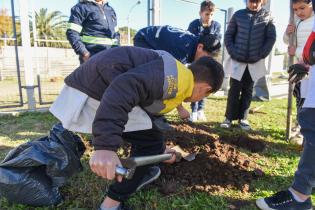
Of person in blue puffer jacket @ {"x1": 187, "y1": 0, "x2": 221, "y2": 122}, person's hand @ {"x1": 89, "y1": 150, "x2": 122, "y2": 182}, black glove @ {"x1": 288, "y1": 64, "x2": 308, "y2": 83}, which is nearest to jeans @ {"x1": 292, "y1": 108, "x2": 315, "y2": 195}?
black glove @ {"x1": 288, "y1": 64, "x2": 308, "y2": 83}

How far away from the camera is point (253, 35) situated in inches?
159

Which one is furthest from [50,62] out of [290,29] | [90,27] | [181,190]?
[181,190]

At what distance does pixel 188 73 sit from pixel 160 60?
0.57 feet

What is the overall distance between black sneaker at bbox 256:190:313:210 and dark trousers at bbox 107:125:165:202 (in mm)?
844

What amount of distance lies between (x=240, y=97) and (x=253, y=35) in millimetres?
872

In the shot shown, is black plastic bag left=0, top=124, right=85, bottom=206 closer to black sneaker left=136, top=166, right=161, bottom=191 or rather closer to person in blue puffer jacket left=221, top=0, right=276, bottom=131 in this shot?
black sneaker left=136, top=166, right=161, bottom=191

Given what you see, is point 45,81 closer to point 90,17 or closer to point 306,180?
point 90,17

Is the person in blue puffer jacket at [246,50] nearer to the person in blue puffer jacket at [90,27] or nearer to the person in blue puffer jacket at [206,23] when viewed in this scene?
the person in blue puffer jacket at [206,23]

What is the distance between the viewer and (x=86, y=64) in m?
1.89

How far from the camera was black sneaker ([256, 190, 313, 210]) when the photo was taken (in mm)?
2088

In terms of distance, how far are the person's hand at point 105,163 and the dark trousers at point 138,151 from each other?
26.6 inches

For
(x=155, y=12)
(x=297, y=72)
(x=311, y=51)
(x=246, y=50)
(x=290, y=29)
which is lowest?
(x=297, y=72)

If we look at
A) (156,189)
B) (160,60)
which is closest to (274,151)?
(156,189)

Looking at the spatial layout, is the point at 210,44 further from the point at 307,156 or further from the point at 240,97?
the point at 240,97
